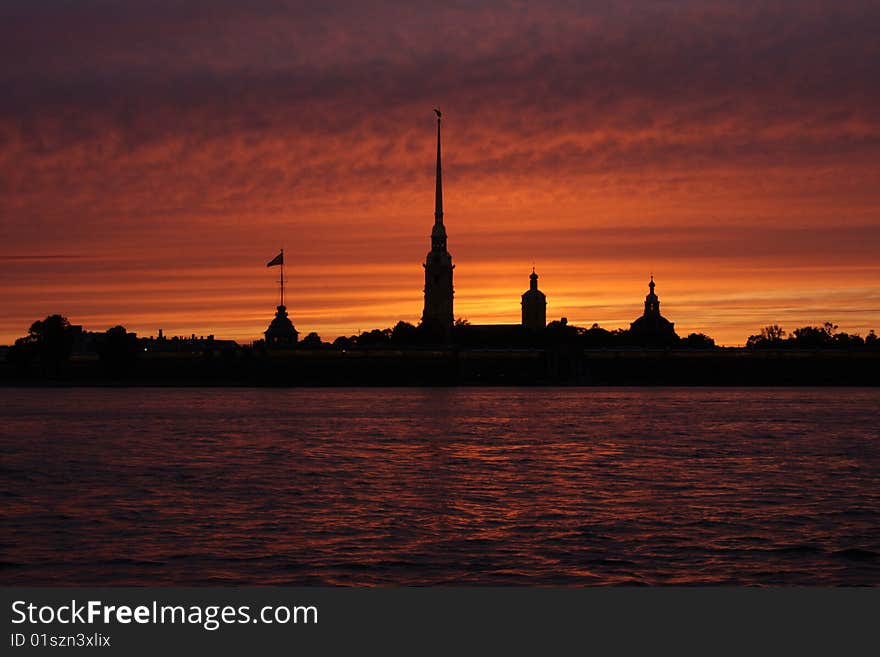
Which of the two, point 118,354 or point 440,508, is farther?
point 118,354

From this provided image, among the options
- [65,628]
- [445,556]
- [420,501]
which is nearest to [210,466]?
[420,501]

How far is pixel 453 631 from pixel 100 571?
9.05 metres

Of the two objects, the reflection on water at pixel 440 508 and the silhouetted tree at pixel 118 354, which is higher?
the silhouetted tree at pixel 118 354

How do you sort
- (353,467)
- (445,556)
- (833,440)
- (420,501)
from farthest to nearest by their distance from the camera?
(833,440)
(353,467)
(420,501)
(445,556)

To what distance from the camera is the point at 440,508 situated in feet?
105

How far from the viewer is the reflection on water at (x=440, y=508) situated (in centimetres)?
2298

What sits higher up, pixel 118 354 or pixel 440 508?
pixel 118 354

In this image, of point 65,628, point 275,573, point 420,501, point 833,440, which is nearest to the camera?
point 65,628

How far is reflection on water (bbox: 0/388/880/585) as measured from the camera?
22984 mm

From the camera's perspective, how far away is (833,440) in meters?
61.5

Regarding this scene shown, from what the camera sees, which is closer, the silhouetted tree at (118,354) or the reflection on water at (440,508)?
the reflection on water at (440,508)

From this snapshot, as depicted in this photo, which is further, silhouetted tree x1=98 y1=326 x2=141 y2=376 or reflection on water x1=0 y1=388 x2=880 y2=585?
silhouetted tree x1=98 y1=326 x2=141 y2=376

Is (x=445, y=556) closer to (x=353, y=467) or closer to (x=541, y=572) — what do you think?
(x=541, y=572)

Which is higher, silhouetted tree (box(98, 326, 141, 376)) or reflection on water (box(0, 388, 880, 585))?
silhouetted tree (box(98, 326, 141, 376))
